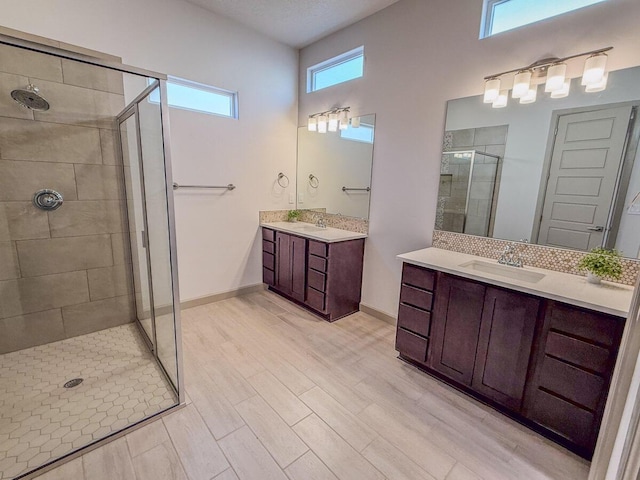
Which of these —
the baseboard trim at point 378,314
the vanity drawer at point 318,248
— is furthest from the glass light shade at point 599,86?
the baseboard trim at point 378,314

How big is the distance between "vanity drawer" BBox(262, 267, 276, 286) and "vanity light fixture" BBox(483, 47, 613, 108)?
9.08 feet

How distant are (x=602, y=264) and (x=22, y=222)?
12.9ft

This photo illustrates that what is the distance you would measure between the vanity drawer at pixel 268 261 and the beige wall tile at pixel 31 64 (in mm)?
2415

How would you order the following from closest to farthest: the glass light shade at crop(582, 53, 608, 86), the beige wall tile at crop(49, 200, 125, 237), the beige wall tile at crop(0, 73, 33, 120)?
the glass light shade at crop(582, 53, 608, 86), the beige wall tile at crop(0, 73, 33, 120), the beige wall tile at crop(49, 200, 125, 237)

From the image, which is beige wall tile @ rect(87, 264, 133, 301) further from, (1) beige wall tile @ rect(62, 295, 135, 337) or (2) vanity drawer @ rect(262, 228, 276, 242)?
(2) vanity drawer @ rect(262, 228, 276, 242)

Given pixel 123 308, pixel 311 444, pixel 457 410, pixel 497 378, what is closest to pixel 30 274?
pixel 123 308

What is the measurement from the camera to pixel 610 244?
1774mm

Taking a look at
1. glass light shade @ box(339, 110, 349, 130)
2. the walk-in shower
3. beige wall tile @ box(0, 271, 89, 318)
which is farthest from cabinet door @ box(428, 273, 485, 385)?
beige wall tile @ box(0, 271, 89, 318)

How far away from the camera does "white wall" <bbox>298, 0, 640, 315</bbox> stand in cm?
179

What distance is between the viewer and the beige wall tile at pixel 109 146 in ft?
8.11

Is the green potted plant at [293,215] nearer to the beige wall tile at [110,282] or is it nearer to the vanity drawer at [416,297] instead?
the beige wall tile at [110,282]

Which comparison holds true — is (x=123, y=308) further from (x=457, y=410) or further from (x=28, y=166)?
(x=457, y=410)

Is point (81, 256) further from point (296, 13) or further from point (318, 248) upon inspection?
point (296, 13)

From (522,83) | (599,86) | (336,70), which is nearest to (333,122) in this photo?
(336,70)
